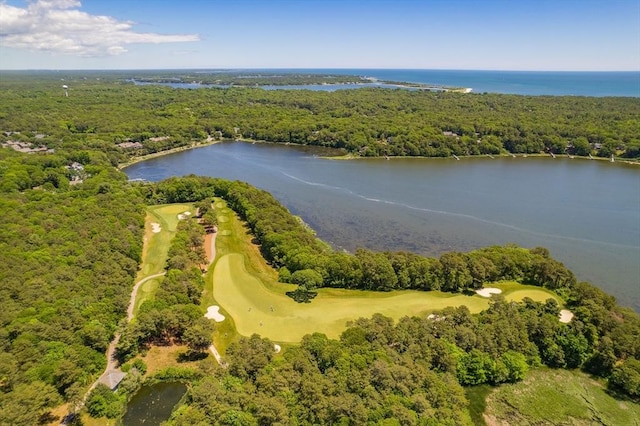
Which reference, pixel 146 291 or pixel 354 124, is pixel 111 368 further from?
pixel 354 124

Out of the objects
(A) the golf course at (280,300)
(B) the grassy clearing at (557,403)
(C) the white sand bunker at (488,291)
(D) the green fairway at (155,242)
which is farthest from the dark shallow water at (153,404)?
(C) the white sand bunker at (488,291)

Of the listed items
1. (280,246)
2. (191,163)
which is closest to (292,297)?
(280,246)

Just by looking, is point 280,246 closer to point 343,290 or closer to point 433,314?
point 343,290

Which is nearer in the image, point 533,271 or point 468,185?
point 533,271

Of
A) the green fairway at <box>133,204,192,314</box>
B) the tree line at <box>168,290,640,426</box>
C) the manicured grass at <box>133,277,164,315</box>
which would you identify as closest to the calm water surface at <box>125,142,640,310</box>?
the tree line at <box>168,290,640,426</box>

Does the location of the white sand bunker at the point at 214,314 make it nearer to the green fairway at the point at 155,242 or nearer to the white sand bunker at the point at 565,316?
the green fairway at the point at 155,242

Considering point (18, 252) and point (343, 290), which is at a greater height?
point (18, 252)

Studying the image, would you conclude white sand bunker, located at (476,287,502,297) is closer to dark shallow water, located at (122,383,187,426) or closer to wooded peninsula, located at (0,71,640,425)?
wooded peninsula, located at (0,71,640,425)

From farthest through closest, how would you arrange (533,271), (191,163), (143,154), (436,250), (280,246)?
(143,154) < (191,163) < (436,250) < (280,246) < (533,271)
